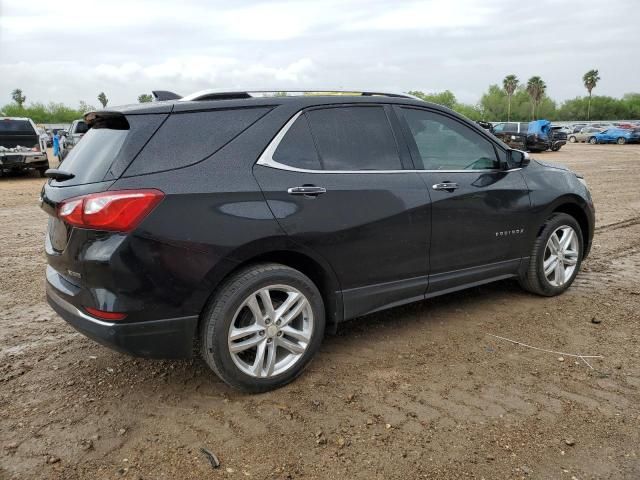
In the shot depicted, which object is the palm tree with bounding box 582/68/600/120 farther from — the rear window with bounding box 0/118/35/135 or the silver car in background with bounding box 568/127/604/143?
the rear window with bounding box 0/118/35/135

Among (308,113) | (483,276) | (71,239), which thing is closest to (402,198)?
(308,113)

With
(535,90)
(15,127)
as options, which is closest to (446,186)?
(15,127)

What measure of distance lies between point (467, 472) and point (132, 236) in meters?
1.98

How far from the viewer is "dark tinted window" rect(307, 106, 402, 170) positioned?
11.4ft

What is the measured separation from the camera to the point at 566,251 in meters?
4.90

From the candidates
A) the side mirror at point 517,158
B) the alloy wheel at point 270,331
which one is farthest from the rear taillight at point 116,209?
the side mirror at point 517,158

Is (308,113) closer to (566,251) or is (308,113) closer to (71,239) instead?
(71,239)

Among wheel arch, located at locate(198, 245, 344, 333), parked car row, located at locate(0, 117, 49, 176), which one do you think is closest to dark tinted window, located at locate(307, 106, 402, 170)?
wheel arch, located at locate(198, 245, 344, 333)

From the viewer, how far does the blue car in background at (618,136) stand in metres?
38.4

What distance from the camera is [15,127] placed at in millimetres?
15500

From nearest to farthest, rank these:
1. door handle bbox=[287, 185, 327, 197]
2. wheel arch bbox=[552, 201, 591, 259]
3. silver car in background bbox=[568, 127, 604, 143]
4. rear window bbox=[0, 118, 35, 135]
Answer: door handle bbox=[287, 185, 327, 197] < wheel arch bbox=[552, 201, 591, 259] < rear window bbox=[0, 118, 35, 135] < silver car in background bbox=[568, 127, 604, 143]

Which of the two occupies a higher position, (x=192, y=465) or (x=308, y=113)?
(x=308, y=113)

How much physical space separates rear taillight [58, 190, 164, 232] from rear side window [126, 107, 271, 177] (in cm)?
15

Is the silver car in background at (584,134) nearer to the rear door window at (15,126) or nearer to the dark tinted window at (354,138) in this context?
the rear door window at (15,126)
